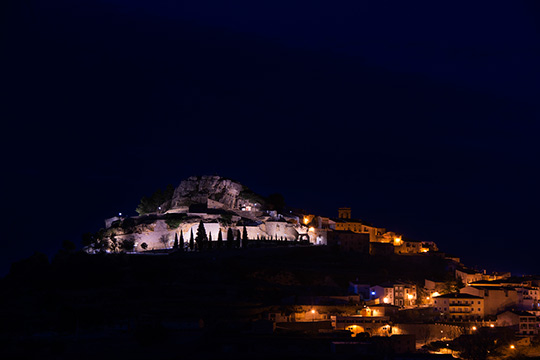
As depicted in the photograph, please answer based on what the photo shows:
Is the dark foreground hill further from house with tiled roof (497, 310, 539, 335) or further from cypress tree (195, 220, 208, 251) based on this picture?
house with tiled roof (497, 310, 539, 335)

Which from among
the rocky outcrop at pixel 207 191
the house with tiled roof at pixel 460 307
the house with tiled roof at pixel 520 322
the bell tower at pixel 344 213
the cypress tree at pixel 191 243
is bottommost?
the house with tiled roof at pixel 520 322

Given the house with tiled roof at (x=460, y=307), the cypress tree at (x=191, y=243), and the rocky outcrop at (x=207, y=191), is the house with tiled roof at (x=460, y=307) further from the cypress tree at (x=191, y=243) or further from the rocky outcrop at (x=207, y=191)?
the rocky outcrop at (x=207, y=191)

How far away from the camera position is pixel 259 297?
4909cm

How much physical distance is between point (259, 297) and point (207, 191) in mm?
28507

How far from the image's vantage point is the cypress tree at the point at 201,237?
194 feet

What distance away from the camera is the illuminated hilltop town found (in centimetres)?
4562

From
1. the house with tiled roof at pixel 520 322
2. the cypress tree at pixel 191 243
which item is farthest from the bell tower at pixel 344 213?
the house with tiled roof at pixel 520 322

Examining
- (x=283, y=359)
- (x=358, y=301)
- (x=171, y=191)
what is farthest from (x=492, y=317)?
(x=171, y=191)

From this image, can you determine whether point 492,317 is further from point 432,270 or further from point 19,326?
point 19,326

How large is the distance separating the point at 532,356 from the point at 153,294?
23728 mm

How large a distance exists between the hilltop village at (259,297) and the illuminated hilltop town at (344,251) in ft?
0.40

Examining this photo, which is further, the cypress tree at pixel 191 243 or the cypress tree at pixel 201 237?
the cypress tree at pixel 191 243

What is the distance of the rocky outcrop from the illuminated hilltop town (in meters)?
0.10

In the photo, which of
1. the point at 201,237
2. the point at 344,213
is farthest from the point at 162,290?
the point at 344,213
